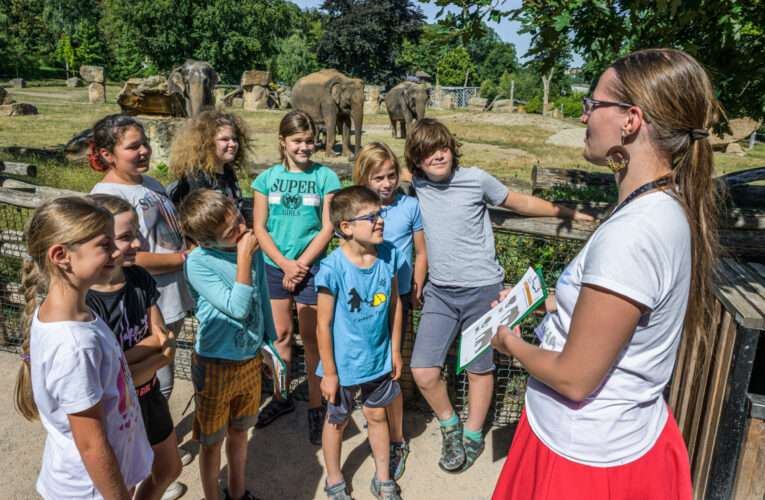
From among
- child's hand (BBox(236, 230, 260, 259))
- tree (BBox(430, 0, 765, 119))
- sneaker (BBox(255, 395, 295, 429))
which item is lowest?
sneaker (BBox(255, 395, 295, 429))

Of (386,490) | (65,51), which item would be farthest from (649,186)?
(65,51)

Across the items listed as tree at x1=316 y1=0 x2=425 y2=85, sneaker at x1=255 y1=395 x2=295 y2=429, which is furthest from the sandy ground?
tree at x1=316 y1=0 x2=425 y2=85

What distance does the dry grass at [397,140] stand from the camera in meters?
12.2

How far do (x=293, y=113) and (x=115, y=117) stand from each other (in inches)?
42.8

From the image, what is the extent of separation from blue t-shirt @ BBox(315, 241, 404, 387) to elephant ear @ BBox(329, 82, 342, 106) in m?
12.7

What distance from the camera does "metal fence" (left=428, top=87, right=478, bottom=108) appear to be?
1717 inches

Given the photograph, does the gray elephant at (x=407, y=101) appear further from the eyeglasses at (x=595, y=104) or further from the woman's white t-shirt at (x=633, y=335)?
the woman's white t-shirt at (x=633, y=335)

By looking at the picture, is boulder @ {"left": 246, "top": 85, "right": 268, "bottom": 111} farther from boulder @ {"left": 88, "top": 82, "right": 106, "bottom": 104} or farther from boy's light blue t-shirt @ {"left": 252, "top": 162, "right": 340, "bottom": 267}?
boy's light blue t-shirt @ {"left": 252, "top": 162, "right": 340, "bottom": 267}

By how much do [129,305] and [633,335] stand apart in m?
1.92

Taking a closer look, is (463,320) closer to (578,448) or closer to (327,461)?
(327,461)

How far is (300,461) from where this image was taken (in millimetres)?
3406

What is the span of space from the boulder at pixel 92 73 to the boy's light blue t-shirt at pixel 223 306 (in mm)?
43386

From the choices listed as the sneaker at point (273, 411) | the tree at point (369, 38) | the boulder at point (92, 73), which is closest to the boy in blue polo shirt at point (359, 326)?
the sneaker at point (273, 411)

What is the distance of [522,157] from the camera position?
618 inches
